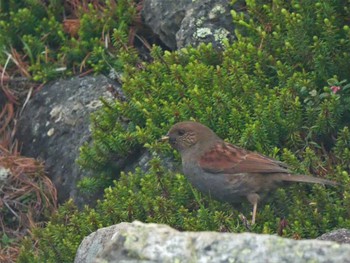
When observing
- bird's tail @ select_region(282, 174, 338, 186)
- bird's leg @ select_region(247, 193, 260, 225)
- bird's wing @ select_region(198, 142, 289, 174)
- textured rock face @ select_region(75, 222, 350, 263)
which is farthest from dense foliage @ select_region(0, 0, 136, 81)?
textured rock face @ select_region(75, 222, 350, 263)

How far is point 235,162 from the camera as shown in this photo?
6.75 meters

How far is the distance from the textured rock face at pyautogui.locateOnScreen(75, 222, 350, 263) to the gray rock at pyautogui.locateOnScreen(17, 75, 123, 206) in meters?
4.55

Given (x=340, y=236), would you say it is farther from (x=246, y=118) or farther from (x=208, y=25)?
(x=208, y=25)

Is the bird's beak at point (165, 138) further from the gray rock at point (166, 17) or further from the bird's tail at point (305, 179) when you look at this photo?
the gray rock at point (166, 17)

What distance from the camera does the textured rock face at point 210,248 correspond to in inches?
134

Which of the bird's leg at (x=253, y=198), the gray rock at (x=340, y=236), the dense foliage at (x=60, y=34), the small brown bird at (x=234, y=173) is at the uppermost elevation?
the gray rock at (x=340, y=236)

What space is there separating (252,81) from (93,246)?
211 cm

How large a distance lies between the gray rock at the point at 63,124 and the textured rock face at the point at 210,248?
455 cm

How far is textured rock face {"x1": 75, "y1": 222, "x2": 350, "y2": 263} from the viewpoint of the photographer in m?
3.40

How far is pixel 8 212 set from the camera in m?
8.44

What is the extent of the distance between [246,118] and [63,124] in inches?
80.0

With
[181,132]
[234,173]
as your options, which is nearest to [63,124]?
[181,132]

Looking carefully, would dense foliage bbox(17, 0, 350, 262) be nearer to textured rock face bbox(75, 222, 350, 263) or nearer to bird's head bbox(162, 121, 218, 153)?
bird's head bbox(162, 121, 218, 153)

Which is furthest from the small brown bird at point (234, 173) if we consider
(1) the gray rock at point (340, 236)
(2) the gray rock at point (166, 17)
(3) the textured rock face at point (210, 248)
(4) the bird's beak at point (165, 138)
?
(3) the textured rock face at point (210, 248)
